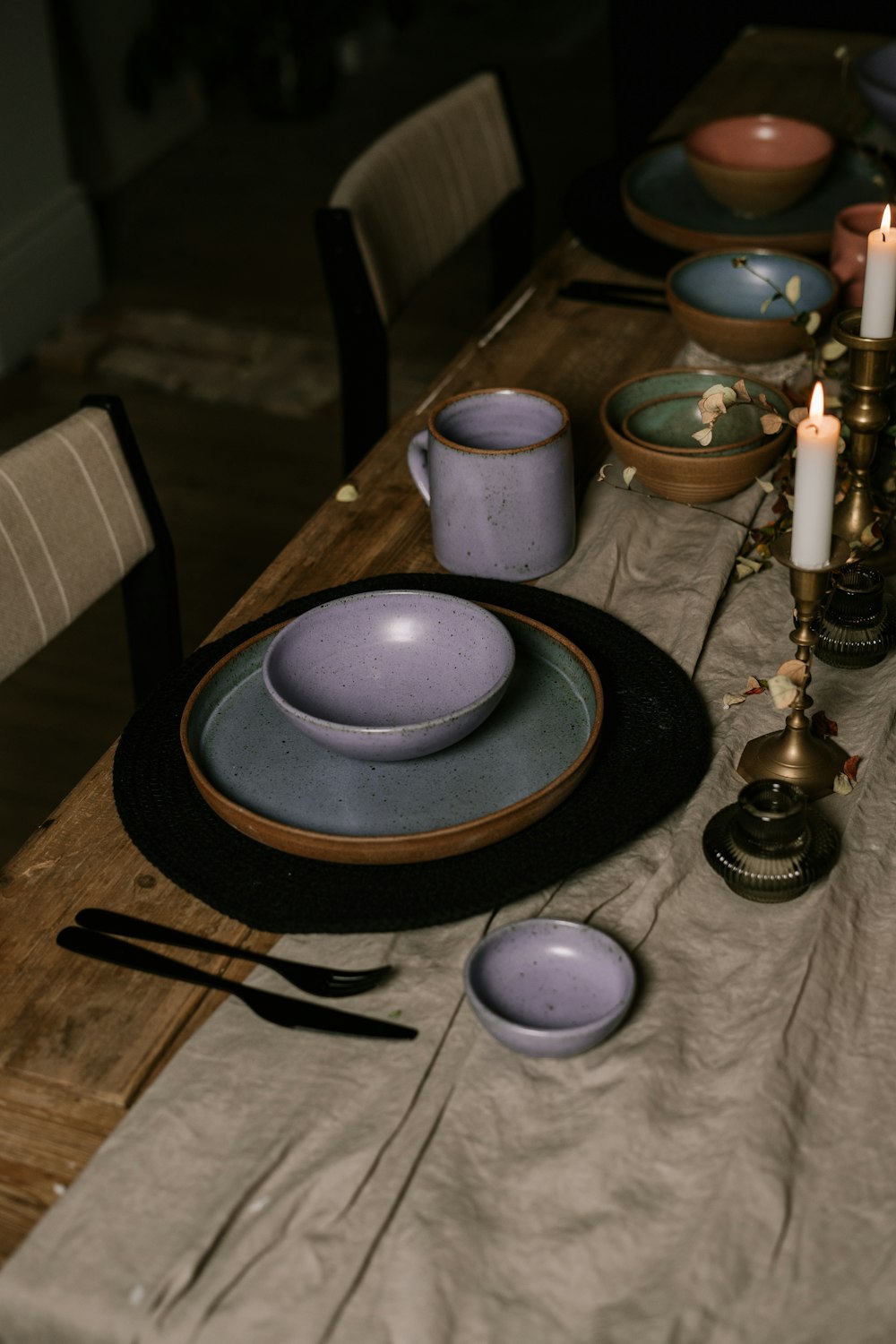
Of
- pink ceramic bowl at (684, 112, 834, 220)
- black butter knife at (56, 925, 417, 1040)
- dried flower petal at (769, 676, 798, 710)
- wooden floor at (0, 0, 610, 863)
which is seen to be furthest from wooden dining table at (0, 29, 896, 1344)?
wooden floor at (0, 0, 610, 863)

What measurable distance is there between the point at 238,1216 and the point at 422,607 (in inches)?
18.0

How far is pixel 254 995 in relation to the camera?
2.67ft

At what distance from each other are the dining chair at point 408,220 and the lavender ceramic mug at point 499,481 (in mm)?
473

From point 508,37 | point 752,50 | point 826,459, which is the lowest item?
point 508,37

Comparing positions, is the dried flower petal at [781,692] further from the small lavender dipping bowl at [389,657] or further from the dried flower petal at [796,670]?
the small lavender dipping bowl at [389,657]

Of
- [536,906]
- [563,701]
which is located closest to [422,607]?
[563,701]

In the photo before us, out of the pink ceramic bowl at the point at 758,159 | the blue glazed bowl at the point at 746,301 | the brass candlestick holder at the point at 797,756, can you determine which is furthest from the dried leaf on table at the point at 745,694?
the pink ceramic bowl at the point at 758,159

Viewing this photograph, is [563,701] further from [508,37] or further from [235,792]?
[508,37]

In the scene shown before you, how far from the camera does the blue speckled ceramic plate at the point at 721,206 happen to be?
1.65 m

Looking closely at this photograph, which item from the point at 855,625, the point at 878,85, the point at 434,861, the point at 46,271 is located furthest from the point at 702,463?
the point at 46,271

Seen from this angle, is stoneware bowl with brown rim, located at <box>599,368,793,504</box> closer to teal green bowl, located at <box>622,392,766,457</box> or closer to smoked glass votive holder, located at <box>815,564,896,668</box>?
teal green bowl, located at <box>622,392,766,457</box>

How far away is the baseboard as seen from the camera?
329cm

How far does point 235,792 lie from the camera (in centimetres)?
95

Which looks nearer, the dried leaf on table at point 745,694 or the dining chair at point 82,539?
the dried leaf on table at point 745,694
